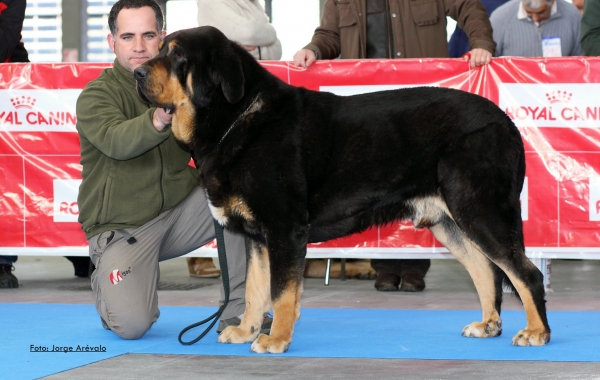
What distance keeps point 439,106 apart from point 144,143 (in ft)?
4.54

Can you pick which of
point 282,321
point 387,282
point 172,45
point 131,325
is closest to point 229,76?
point 172,45

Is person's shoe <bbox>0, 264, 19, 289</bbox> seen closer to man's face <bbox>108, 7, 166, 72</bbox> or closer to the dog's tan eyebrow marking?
man's face <bbox>108, 7, 166, 72</bbox>

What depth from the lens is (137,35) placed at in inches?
→ 159

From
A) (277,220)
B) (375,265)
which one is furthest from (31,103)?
(277,220)

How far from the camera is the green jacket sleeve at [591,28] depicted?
19.7 ft

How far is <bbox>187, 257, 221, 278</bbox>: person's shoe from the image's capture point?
6.72 m

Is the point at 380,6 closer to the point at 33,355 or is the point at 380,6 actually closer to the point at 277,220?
the point at 277,220

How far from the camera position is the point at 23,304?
5.18m

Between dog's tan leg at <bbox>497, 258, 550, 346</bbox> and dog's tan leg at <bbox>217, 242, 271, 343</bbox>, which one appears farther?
dog's tan leg at <bbox>217, 242, 271, 343</bbox>

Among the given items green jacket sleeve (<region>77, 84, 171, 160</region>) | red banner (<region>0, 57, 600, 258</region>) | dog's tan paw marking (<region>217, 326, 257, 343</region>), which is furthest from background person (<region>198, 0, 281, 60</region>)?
dog's tan paw marking (<region>217, 326, 257, 343</region>)

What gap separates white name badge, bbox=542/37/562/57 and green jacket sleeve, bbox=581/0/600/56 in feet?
1.74

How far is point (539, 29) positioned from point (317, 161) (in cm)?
394

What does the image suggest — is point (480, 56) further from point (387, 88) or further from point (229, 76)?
point (229, 76)

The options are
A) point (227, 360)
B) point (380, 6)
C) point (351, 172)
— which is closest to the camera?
point (227, 360)
